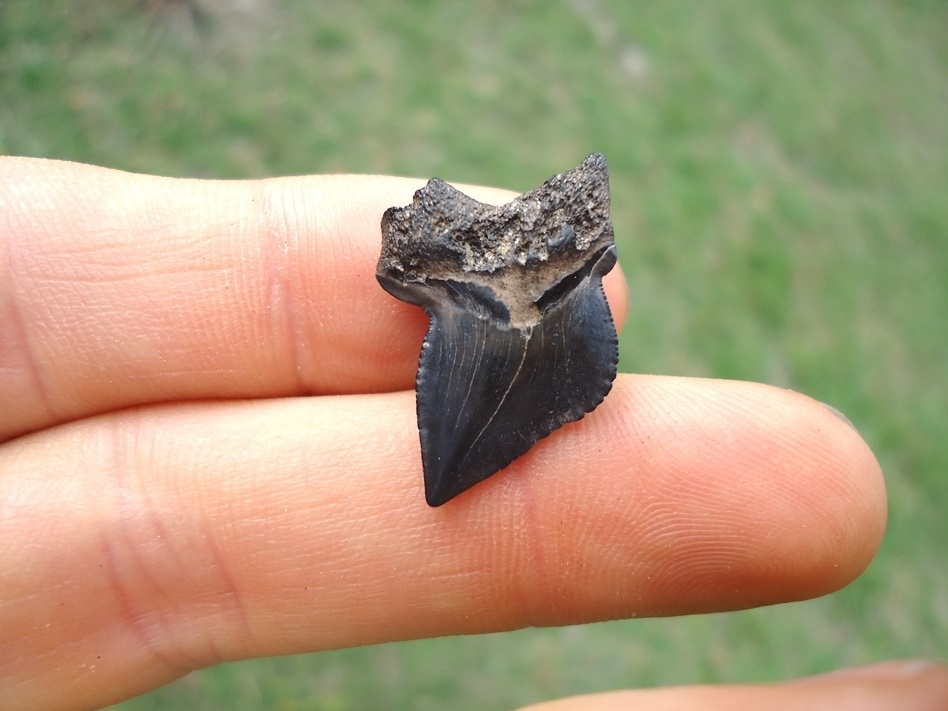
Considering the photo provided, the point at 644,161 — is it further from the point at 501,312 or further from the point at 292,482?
the point at 292,482

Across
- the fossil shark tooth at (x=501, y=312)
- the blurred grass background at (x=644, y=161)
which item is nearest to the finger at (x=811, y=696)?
the fossil shark tooth at (x=501, y=312)

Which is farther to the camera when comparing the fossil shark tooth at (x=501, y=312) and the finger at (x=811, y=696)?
the finger at (x=811, y=696)

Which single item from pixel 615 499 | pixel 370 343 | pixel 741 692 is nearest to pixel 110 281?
pixel 370 343

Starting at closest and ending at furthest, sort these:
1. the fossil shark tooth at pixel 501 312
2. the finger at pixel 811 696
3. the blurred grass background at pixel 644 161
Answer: the fossil shark tooth at pixel 501 312 → the finger at pixel 811 696 → the blurred grass background at pixel 644 161

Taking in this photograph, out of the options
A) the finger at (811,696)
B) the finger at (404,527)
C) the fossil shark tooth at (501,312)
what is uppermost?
Result: the fossil shark tooth at (501,312)

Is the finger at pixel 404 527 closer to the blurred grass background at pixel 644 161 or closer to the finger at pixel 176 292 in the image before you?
the finger at pixel 176 292

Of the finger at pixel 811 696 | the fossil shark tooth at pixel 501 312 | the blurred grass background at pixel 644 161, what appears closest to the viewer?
the fossil shark tooth at pixel 501 312

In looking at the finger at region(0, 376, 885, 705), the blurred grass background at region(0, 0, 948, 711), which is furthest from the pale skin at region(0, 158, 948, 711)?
the blurred grass background at region(0, 0, 948, 711)
